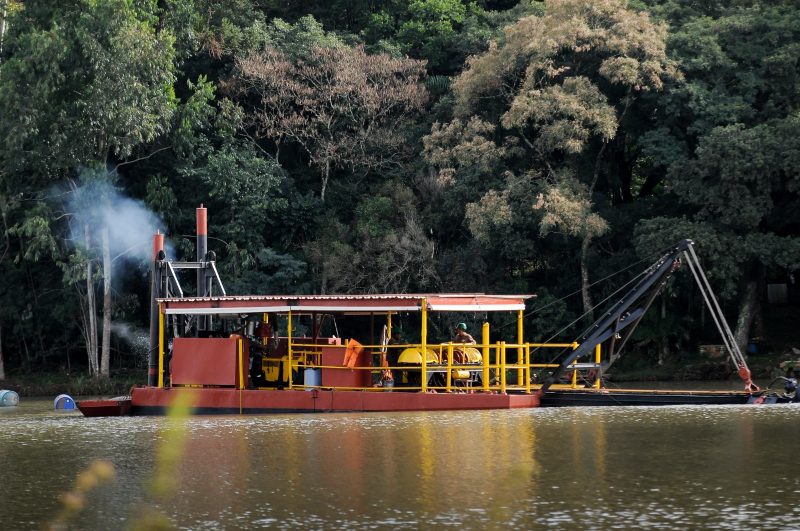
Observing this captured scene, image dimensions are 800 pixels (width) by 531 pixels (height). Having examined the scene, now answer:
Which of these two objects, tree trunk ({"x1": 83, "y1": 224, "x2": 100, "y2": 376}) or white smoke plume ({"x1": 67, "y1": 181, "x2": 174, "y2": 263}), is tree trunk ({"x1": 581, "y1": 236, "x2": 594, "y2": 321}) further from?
tree trunk ({"x1": 83, "y1": 224, "x2": 100, "y2": 376})

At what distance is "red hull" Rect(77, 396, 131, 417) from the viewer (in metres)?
27.6

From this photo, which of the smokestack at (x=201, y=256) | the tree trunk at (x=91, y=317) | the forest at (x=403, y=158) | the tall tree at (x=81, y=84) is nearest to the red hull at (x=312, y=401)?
the smokestack at (x=201, y=256)

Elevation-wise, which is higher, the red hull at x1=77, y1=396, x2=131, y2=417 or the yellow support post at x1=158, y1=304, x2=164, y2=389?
the yellow support post at x1=158, y1=304, x2=164, y2=389

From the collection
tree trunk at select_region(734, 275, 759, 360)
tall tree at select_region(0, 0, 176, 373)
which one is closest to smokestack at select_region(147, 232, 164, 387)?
tall tree at select_region(0, 0, 176, 373)

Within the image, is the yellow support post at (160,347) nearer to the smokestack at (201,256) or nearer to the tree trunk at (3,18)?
the smokestack at (201,256)

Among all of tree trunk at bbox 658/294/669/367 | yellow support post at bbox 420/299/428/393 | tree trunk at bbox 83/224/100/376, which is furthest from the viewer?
tree trunk at bbox 83/224/100/376

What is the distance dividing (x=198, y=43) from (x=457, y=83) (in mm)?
9847

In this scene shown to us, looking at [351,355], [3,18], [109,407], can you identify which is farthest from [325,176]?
[351,355]

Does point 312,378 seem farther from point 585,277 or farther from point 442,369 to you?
point 585,277

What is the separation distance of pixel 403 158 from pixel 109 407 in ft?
68.9

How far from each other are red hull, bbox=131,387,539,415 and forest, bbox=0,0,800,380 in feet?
49.6

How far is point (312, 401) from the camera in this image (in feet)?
84.6

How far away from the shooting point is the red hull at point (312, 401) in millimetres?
25016

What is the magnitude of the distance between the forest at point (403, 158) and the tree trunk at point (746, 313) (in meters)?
0.14
